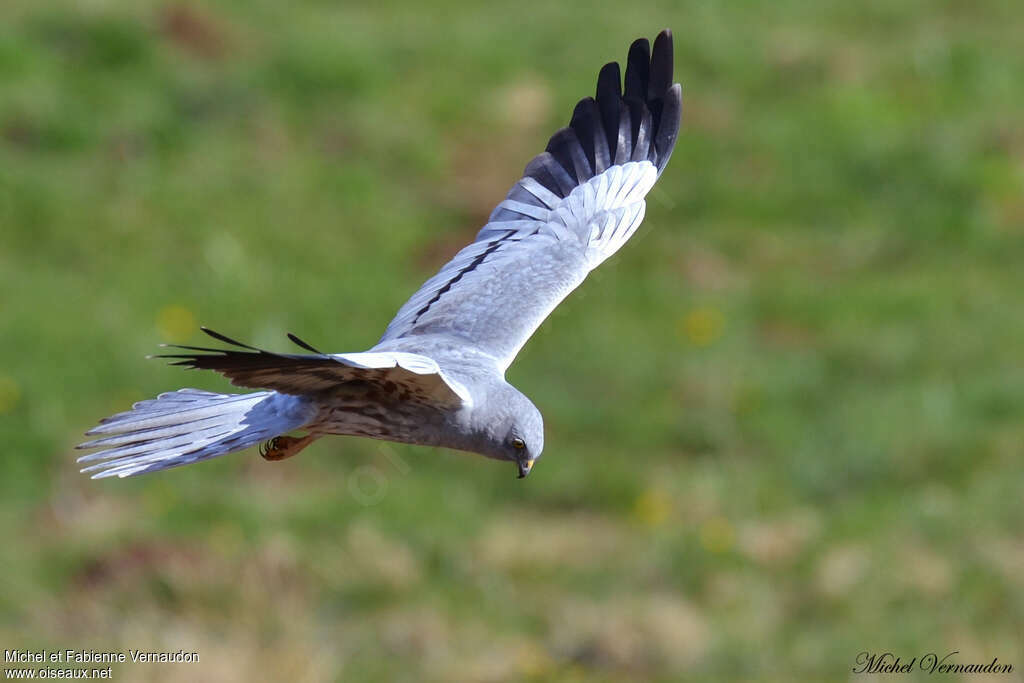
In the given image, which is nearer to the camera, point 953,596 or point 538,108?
point 953,596

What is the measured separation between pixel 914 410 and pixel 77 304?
6109mm

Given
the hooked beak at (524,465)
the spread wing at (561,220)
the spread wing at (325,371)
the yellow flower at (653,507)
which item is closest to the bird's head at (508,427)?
the hooked beak at (524,465)

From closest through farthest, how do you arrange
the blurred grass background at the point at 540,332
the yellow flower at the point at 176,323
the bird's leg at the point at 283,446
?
the bird's leg at the point at 283,446, the blurred grass background at the point at 540,332, the yellow flower at the point at 176,323

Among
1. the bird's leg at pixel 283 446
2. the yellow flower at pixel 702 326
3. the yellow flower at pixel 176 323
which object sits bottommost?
the bird's leg at pixel 283 446

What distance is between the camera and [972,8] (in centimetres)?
1645

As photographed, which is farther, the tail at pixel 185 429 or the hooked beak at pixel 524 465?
the hooked beak at pixel 524 465

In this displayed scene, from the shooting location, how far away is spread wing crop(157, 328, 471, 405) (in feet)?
14.8

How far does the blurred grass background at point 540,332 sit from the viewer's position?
10328 millimetres

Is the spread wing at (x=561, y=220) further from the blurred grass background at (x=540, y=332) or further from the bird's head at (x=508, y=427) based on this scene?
the blurred grass background at (x=540, y=332)

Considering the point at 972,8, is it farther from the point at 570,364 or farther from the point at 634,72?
the point at 634,72

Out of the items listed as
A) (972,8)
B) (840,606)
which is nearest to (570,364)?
(840,606)

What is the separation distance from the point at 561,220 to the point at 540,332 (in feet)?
18.5
